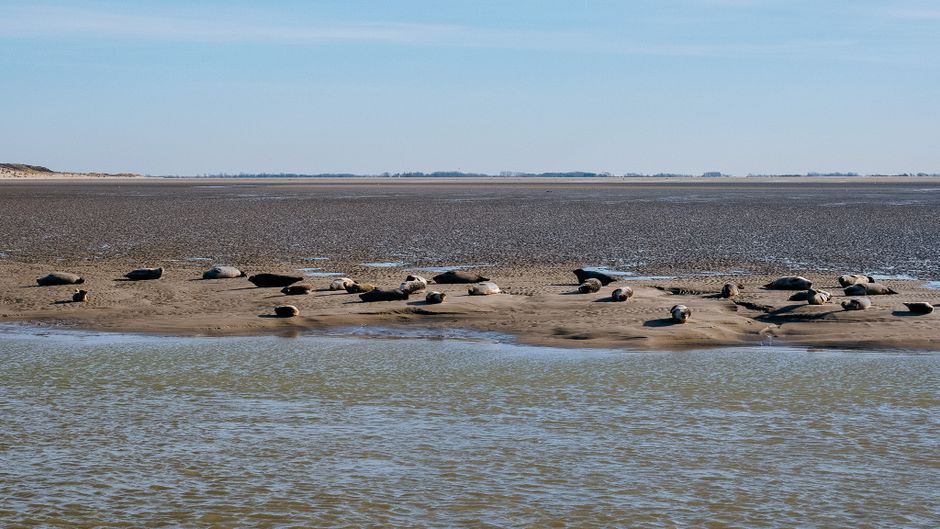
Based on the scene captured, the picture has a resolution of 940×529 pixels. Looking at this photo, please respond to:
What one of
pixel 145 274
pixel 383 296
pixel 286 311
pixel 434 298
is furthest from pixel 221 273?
pixel 434 298

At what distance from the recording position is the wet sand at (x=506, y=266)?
14.6m

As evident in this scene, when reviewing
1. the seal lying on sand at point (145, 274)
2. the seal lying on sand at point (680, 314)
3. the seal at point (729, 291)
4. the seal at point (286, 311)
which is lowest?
the seal at point (286, 311)

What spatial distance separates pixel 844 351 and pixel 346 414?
21.0 ft

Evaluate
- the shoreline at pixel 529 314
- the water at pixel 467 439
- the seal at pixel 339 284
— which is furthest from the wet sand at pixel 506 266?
the water at pixel 467 439

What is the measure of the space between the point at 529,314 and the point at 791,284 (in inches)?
180

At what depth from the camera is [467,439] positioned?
29.0 feet

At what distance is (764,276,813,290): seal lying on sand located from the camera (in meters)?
17.3

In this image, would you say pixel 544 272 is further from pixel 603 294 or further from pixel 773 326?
pixel 773 326

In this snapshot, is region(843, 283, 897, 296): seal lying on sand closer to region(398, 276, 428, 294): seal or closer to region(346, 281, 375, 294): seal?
region(398, 276, 428, 294): seal

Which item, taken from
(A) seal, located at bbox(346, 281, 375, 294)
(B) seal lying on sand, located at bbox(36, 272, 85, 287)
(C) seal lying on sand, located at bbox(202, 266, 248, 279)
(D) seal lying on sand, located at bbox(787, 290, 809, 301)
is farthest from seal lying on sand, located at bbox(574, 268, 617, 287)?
(B) seal lying on sand, located at bbox(36, 272, 85, 287)

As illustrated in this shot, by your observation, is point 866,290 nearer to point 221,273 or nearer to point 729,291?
point 729,291

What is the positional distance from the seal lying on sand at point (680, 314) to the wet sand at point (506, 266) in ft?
0.75

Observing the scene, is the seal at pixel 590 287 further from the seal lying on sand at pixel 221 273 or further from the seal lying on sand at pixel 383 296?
the seal lying on sand at pixel 221 273

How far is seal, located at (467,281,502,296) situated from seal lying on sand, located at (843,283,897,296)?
526 cm
